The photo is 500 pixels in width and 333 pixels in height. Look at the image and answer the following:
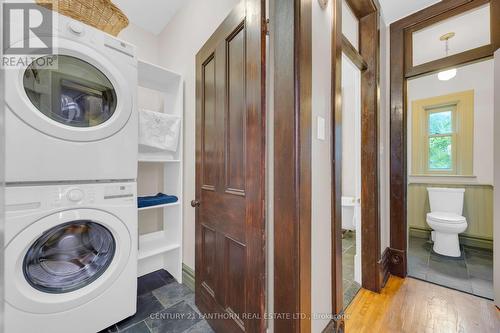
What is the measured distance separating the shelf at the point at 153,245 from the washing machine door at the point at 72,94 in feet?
3.26

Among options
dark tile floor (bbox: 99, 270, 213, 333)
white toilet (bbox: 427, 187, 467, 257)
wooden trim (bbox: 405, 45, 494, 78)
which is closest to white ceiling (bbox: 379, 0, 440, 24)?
wooden trim (bbox: 405, 45, 494, 78)

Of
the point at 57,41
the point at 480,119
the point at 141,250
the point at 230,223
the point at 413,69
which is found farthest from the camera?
the point at 480,119

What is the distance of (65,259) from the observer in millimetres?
1092

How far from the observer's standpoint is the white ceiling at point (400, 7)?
5.74 feet

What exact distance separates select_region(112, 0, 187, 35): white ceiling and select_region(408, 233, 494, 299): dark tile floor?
3421mm

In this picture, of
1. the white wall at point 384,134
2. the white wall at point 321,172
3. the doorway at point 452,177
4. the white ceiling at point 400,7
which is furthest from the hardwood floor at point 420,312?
the white ceiling at point 400,7

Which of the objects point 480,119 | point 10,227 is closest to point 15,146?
point 10,227

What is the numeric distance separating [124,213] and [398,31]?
2.80 metres

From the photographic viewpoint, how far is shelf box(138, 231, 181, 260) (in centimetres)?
162

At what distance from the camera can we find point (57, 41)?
97 cm

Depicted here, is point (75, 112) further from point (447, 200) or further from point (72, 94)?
point (447, 200)

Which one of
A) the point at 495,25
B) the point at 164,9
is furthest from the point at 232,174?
the point at 495,25

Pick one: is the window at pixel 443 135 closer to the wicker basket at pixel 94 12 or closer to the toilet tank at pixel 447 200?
the toilet tank at pixel 447 200

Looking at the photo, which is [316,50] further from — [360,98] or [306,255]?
[360,98]
